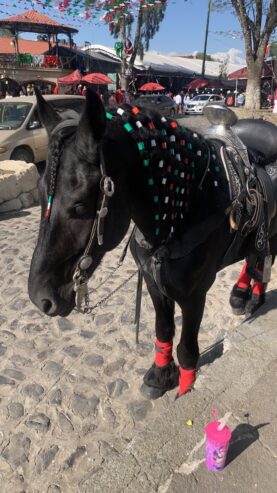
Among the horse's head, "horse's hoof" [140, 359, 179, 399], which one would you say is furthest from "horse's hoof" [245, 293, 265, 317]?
the horse's head

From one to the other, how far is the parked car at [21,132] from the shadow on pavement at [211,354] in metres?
7.47

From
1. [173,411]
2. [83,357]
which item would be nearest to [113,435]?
[173,411]

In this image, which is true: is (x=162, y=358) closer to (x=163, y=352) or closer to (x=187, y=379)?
(x=163, y=352)

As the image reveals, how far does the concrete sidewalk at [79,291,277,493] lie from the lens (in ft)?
6.05

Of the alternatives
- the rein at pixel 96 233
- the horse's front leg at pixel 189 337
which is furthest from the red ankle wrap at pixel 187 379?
the rein at pixel 96 233

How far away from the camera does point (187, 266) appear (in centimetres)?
208

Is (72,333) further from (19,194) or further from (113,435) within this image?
(19,194)

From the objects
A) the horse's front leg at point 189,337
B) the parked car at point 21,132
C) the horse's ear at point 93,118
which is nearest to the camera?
the horse's ear at point 93,118

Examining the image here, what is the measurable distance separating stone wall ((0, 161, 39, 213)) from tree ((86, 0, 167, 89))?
374 inches

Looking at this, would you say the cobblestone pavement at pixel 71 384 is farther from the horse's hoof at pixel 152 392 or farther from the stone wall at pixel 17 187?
the stone wall at pixel 17 187

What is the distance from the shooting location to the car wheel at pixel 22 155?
9453 millimetres

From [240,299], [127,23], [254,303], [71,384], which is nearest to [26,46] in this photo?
[127,23]

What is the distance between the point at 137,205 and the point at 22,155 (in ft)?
28.4

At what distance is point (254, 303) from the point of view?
12.3ft
